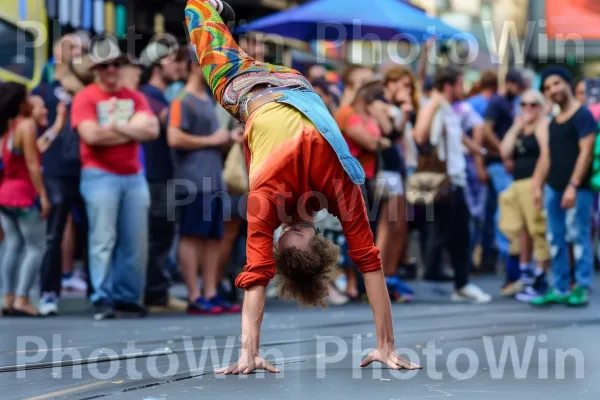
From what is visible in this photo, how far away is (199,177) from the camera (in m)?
11.5

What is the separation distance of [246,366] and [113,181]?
4.33 m

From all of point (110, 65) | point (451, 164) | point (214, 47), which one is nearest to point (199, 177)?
point (110, 65)

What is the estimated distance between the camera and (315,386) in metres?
6.48

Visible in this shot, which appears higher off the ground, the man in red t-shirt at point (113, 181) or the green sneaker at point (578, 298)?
the man in red t-shirt at point (113, 181)

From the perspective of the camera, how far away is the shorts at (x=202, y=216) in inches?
453

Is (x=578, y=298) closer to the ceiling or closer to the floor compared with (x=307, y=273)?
closer to the floor

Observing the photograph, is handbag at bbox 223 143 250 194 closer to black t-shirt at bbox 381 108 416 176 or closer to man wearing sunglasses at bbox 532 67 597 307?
black t-shirt at bbox 381 108 416 176

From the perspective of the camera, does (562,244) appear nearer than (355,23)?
Yes

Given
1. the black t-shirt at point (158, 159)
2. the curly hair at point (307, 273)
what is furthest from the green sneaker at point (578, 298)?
the curly hair at point (307, 273)

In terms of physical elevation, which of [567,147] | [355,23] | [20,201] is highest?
[355,23]

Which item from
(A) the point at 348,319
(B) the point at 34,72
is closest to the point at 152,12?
(B) the point at 34,72

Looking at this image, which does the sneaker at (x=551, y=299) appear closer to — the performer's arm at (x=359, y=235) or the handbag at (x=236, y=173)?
the handbag at (x=236, y=173)

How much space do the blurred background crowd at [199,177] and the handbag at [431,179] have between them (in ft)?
0.17

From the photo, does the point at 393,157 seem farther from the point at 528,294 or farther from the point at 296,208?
the point at 296,208
